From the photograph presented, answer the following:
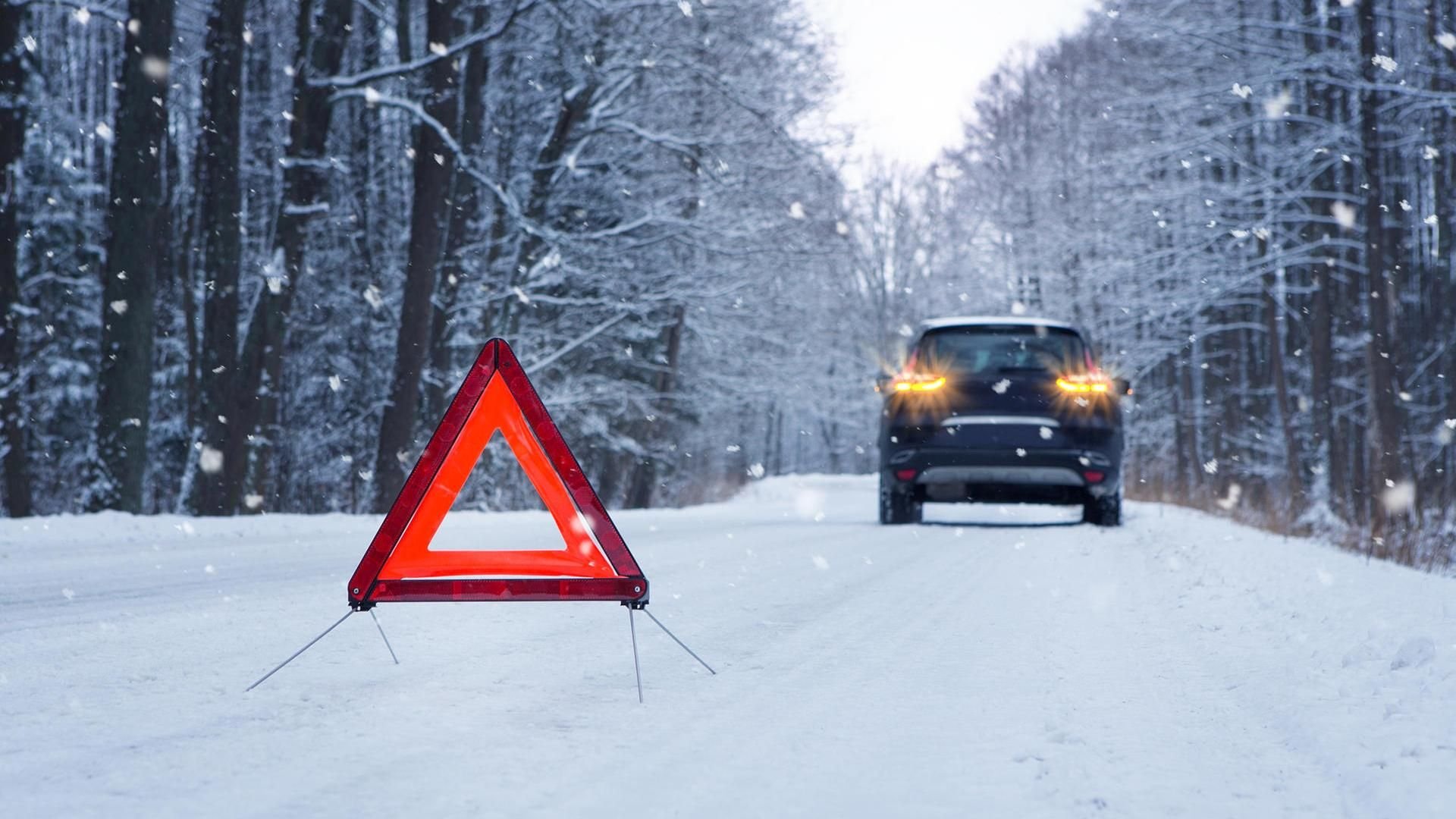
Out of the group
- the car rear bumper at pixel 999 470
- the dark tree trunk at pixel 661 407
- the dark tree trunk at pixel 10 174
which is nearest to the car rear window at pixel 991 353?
the car rear bumper at pixel 999 470

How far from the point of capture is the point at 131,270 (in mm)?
15219

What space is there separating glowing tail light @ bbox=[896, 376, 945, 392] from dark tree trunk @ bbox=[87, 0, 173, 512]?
8426mm

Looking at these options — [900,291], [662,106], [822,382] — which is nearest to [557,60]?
[662,106]

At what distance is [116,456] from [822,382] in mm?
38581

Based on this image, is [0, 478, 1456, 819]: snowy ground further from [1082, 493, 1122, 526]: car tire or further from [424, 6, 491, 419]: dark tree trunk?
[424, 6, 491, 419]: dark tree trunk

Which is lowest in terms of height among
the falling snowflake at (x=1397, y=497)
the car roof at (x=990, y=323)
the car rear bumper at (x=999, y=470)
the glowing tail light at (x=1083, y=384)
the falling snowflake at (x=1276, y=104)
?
the falling snowflake at (x=1397, y=497)

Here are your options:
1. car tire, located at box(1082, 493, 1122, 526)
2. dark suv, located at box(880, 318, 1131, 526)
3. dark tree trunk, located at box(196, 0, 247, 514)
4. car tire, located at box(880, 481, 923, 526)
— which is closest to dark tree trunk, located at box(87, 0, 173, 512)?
dark tree trunk, located at box(196, 0, 247, 514)

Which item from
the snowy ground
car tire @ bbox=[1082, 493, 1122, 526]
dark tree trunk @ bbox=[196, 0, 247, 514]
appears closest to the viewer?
the snowy ground

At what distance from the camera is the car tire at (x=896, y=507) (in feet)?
45.3

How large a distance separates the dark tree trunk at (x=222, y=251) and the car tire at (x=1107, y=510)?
407 inches

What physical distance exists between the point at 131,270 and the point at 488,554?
1227cm

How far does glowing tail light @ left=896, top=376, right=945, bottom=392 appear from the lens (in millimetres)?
12766

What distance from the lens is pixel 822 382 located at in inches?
2056

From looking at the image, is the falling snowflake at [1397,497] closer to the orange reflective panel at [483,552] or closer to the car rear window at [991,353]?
the car rear window at [991,353]
